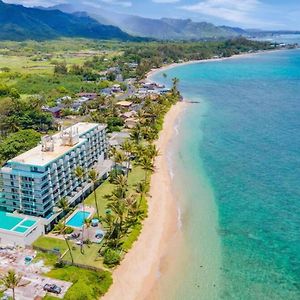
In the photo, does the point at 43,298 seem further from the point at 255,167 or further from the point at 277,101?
the point at 277,101

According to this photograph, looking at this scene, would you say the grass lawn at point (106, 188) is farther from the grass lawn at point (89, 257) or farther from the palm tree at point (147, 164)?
the grass lawn at point (89, 257)

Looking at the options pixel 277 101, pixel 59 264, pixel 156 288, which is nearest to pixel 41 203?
pixel 59 264

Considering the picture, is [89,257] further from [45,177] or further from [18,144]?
[18,144]

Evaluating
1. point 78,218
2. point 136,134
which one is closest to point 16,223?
point 78,218

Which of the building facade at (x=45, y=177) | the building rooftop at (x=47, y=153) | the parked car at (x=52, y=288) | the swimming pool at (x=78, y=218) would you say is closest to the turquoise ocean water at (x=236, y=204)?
the parked car at (x=52, y=288)

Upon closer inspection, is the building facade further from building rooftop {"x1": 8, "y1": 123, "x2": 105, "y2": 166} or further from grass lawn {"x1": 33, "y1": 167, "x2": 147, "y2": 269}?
grass lawn {"x1": 33, "y1": 167, "x2": 147, "y2": 269}
